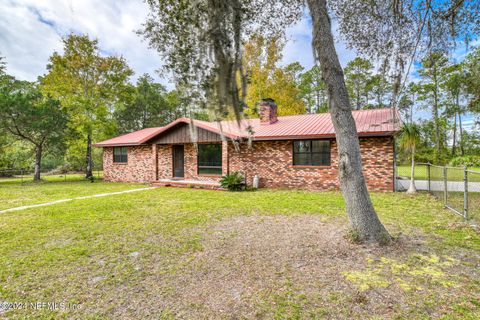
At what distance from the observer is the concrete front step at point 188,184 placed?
39.1 feet

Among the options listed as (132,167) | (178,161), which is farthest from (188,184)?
(132,167)

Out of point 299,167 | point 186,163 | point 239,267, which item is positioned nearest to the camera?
point 239,267

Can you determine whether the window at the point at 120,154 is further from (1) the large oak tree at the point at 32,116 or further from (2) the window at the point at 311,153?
(2) the window at the point at 311,153

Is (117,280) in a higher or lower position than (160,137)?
lower

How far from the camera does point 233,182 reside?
36.8 ft

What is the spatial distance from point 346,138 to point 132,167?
14.4m

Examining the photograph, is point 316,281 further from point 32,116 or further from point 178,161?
point 32,116

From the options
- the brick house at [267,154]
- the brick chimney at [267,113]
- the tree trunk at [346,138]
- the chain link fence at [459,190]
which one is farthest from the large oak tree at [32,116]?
the chain link fence at [459,190]

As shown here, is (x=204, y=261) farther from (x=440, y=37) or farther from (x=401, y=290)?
(x=440, y=37)

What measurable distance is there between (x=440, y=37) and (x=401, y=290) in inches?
172

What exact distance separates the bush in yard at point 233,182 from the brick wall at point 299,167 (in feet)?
2.62

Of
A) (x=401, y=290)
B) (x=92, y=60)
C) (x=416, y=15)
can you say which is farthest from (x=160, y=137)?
(x=401, y=290)

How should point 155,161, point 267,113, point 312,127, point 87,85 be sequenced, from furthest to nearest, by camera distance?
point 87,85, point 155,161, point 267,113, point 312,127

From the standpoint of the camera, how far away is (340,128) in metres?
4.21
